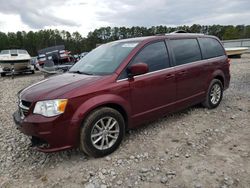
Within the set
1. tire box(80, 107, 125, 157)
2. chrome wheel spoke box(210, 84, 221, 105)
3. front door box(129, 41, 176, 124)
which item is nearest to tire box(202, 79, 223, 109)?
chrome wheel spoke box(210, 84, 221, 105)

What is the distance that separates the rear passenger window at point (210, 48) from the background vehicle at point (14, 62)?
1227 centimetres

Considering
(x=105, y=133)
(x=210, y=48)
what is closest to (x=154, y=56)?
(x=105, y=133)

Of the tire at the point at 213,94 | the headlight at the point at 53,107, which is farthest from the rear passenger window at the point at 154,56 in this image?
the tire at the point at 213,94

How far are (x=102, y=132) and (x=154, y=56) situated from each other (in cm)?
161

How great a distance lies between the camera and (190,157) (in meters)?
3.15

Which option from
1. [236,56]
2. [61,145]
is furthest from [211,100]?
[236,56]

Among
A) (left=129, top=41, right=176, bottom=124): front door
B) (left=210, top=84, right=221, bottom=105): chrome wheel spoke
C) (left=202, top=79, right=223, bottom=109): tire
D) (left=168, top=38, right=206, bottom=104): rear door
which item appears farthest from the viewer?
(left=210, top=84, right=221, bottom=105): chrome wheel spoke

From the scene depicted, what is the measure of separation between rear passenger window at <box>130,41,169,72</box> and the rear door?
23cm

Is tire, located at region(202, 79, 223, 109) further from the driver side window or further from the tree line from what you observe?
the tree line

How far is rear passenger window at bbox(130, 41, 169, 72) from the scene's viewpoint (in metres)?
Answer: 3.66

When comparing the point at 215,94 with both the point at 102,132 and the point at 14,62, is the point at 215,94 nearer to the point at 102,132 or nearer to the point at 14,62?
the point at 102,132

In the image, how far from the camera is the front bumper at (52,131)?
9.20ft

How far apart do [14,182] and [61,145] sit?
751 mm

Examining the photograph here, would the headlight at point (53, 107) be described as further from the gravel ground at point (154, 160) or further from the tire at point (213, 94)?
the tire at point (213, 94)
